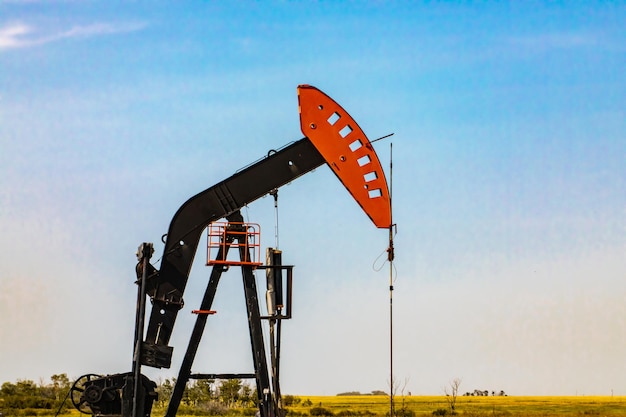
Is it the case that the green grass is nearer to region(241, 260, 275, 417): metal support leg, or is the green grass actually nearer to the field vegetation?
the field vegetation

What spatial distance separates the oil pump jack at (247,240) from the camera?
16.8 meters

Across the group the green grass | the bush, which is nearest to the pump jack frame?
the green grass

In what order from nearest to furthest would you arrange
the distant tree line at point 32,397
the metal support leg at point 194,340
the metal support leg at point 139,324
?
the metal support leg at point 139,324 → the metal support leg at point 194,340 → the distant tree line at point 32,397

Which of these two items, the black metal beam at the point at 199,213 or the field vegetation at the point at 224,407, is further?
the field vegetation at the point at 224,407

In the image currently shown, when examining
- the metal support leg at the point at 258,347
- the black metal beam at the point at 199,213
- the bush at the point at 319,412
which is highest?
the black metal beam at the point at 199,213

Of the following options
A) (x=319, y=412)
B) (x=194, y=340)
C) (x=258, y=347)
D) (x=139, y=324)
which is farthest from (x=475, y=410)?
(x=139, y=324)

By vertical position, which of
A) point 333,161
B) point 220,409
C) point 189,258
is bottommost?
point 220,409

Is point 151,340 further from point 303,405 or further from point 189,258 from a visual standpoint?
point 303,405

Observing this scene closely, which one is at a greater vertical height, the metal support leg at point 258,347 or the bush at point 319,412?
the metal support leg at point 258,347

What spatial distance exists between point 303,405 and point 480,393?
2356 cm

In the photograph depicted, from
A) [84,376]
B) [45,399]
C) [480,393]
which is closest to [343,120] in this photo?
[84,376]

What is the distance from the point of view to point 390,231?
17109 millimetres

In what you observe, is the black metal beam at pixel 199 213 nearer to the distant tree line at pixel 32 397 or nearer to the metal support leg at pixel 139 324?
the metal support leg at pixel 139 324

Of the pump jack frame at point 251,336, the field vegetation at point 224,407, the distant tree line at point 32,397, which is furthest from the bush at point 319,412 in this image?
the pump jack frame at point 251,336
